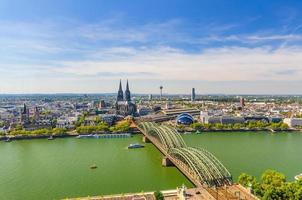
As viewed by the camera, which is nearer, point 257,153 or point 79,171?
point 79,171

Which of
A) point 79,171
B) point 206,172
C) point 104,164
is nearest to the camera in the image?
point 206,172

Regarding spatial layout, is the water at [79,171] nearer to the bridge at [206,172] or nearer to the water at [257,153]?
the bridge at [206,172]

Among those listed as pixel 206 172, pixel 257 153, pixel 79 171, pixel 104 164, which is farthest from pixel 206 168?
pixel 257 153

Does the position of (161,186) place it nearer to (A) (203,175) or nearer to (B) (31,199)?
(A) (203,175)

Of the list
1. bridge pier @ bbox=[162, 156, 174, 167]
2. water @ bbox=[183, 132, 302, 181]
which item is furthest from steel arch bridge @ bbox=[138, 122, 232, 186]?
water @ bbox=[183, 132, 302, 181]

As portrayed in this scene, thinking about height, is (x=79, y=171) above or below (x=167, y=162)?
below

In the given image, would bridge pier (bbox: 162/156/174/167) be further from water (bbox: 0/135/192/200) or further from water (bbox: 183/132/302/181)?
water (bbox: 183/132/302/181)

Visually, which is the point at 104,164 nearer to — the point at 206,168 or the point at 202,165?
the point at 202,165

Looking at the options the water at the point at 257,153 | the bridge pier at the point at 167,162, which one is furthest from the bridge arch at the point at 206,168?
the bridge pier at the point at 167,162
